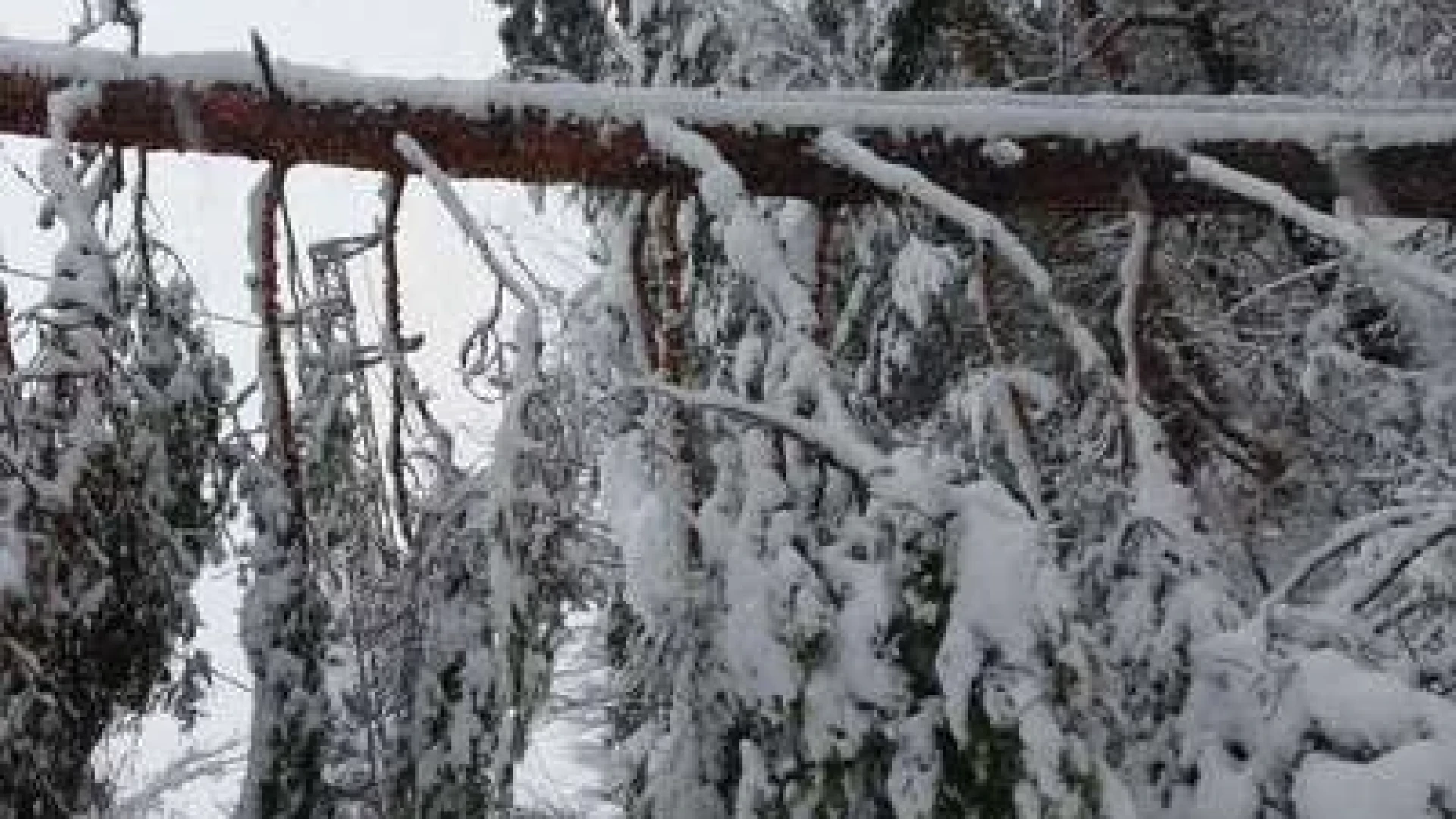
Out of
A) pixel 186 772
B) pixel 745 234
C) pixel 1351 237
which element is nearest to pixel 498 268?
pixel 745 234

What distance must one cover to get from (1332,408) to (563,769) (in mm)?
15514

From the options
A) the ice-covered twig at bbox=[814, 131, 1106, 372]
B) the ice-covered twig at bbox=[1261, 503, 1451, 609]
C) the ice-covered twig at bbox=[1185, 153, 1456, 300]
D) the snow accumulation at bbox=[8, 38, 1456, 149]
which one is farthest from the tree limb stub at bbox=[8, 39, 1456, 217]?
the ice-covered twig at bbox=[1261, 503, 1451, 609]

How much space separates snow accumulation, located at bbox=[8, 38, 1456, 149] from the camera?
314 cm

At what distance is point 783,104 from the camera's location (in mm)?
3166

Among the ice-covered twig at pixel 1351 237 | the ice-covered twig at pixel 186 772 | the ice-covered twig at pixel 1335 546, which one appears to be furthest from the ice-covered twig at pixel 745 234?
the ice-covered twig at pixel 186 772

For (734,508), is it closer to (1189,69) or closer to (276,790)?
(276,790)

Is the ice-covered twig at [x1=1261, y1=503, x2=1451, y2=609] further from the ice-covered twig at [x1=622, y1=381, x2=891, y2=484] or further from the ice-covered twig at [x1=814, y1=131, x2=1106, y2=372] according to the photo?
the ice-covered twig at [x1=622, y1=381, x2=891, y2=484]

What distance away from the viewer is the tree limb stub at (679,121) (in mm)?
3146

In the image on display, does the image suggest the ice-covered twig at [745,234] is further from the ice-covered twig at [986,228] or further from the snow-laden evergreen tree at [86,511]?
the snow-laden evergreen tree at [86,511]

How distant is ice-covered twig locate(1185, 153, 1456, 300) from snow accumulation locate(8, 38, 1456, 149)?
40cm

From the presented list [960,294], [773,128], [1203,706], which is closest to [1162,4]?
[960,294]

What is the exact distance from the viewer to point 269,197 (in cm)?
321

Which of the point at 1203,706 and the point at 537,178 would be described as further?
the point at 537,178

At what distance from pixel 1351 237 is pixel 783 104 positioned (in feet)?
3.40
